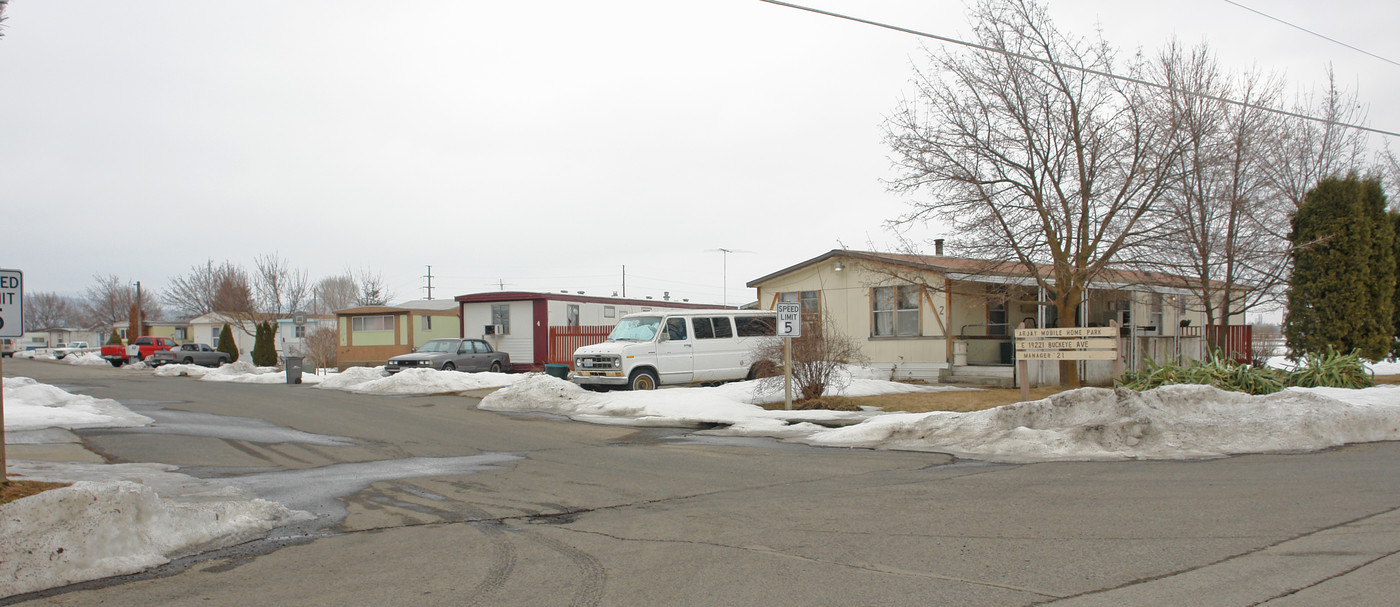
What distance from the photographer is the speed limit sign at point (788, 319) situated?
601 inches

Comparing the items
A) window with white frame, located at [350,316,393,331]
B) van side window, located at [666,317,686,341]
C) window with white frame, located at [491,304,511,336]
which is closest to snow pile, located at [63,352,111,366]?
window with white frame, located at [350,316,393,331]

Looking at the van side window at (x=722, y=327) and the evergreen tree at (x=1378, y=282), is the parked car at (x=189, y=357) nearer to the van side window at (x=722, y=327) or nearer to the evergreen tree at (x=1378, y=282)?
the van side window at (x=722, y=327)

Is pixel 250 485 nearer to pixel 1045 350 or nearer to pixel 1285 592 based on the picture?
pixel 1285 592

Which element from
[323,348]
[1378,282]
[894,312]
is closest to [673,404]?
[894,312]

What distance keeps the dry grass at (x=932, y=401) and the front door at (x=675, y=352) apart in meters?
3.33

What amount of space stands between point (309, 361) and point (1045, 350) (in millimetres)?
33460

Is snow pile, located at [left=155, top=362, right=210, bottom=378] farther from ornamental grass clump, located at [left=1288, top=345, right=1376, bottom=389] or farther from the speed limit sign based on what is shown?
ornamental grass clump, located at [left=1288, top=345, right=1376, bottom=389]

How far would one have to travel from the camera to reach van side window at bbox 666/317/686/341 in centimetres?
1969

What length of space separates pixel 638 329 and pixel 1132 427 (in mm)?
11355

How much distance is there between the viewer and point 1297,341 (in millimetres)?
18797

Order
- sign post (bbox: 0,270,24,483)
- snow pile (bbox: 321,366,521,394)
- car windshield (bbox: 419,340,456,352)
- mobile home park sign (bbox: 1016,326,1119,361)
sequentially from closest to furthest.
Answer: sign post (bbox: 0,270,24,483)
mobile home park sign (bbox: 1016,326,1119,361)
snow pile (bbox: 321,366,521,394)
car windshield (bbox: 419,340,456,352)

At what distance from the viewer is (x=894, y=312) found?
918 inches

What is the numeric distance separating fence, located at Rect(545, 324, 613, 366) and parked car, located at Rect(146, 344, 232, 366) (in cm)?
2114

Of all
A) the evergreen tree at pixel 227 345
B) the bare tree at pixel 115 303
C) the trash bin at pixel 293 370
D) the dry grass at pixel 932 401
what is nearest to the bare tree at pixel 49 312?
the bare tree at pixel 115 303
